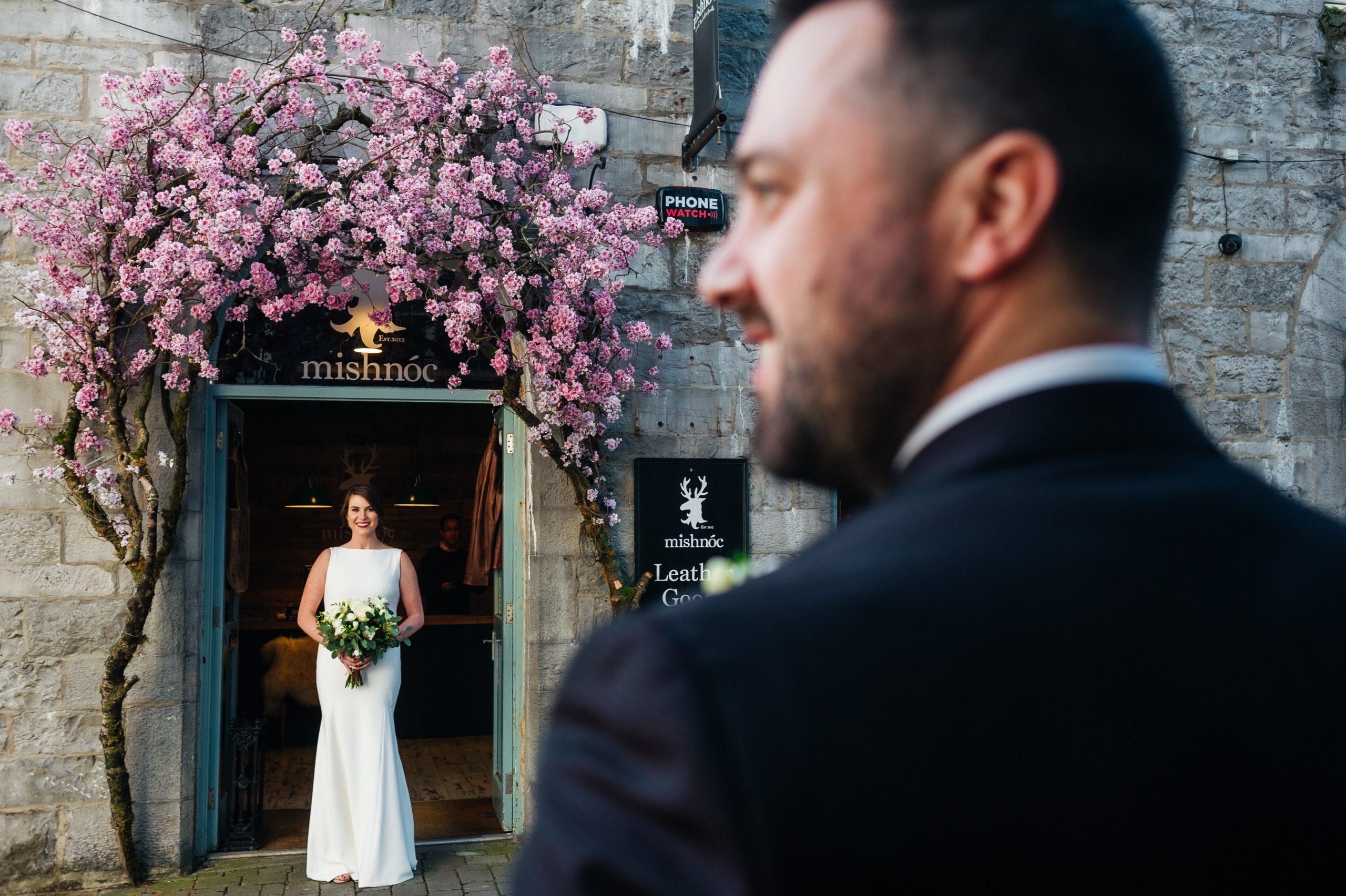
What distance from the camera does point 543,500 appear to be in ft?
21.1

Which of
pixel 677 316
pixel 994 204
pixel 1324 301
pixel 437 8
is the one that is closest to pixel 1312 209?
pixel 1324 301

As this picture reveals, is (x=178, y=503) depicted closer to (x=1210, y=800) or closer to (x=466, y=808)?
(x=466, y=808)

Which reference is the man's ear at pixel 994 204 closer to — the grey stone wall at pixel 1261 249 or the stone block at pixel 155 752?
the stone block at pixel 155 752

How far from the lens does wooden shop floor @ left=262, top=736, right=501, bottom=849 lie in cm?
679

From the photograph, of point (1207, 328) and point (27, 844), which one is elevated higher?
point (1207, 328)

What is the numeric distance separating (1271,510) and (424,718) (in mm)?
9818

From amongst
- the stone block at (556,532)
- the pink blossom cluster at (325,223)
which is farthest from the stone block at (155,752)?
the stone block at (556,532)

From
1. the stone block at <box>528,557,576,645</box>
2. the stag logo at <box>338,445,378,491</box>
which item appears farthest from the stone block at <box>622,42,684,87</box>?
the stag logo at <box>338,445,378,491</box>

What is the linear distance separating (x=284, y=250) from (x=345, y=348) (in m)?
0.91

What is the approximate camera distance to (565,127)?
643cm

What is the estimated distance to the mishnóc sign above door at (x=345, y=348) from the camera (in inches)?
247

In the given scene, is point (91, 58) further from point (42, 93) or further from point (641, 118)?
point (641, 118)

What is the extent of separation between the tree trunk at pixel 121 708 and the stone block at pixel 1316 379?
6.75 meters

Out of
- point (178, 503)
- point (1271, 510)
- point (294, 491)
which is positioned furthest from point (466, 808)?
point (1271, 510)
